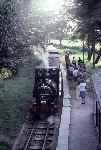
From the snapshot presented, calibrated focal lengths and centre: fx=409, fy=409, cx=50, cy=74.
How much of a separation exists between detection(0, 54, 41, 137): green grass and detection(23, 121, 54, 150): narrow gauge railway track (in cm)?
77

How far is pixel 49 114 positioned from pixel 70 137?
210 inches

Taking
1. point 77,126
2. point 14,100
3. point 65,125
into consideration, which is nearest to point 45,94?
point 14,100

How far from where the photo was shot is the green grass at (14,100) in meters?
19.8

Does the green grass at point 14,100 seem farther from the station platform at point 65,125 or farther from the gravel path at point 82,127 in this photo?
the gravel path at point 82,127

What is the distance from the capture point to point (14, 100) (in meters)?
23.3

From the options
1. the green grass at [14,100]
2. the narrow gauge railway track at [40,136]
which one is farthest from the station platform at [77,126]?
the green grass at [14,100]

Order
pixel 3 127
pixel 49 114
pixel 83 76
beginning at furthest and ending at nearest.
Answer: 1. pixel 83 76
2. pixel 49 114
3. pixel 3 127

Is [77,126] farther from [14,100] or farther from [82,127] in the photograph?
[14,100]

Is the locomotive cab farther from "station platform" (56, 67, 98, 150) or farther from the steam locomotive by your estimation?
"station platform" (56, 67, 98, 150)

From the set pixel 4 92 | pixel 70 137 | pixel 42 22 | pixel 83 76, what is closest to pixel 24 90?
pixel 4 92

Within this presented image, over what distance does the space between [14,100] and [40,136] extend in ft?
13.8

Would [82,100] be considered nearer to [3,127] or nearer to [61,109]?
[61,109]

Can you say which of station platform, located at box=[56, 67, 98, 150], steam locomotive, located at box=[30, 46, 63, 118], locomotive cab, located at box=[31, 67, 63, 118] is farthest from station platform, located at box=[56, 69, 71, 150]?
locomotive cab, located at box=[31, 67, 63, 118]

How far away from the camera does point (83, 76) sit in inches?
1201
